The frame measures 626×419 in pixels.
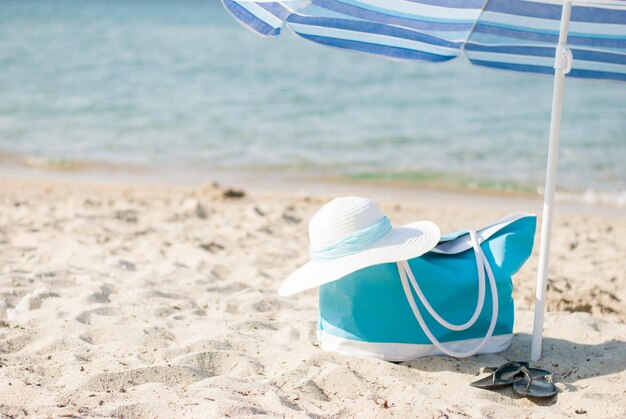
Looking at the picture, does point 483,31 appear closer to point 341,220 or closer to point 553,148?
point 553,148

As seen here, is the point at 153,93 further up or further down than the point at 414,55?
further down

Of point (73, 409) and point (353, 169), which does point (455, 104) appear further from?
point (73, 409)

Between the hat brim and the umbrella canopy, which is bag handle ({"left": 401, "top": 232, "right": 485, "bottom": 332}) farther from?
the umbrella canopy

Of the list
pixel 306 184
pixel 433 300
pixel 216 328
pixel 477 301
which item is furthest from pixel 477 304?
pixel 306 184

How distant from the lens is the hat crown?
3318 millimetres

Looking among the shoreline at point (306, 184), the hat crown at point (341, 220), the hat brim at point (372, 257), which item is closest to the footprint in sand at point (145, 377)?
the hat brim at point (372, 257)

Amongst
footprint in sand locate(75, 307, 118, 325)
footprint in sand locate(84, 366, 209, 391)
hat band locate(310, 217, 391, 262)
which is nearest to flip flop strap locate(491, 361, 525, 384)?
hat band locate(310, 217, 391, 262)

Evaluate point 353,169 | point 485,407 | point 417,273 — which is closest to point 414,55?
point 417,273

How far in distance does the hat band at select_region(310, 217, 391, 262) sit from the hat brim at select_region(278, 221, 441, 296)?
0.02 meters

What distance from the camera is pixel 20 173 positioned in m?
8.84

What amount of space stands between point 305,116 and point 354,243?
913 cm

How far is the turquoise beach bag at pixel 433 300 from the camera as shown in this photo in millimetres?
3352

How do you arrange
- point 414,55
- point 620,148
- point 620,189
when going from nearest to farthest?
Answer: point 414,55, point 620,189, point 620,148

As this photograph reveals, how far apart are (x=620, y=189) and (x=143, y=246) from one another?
5482 mm
